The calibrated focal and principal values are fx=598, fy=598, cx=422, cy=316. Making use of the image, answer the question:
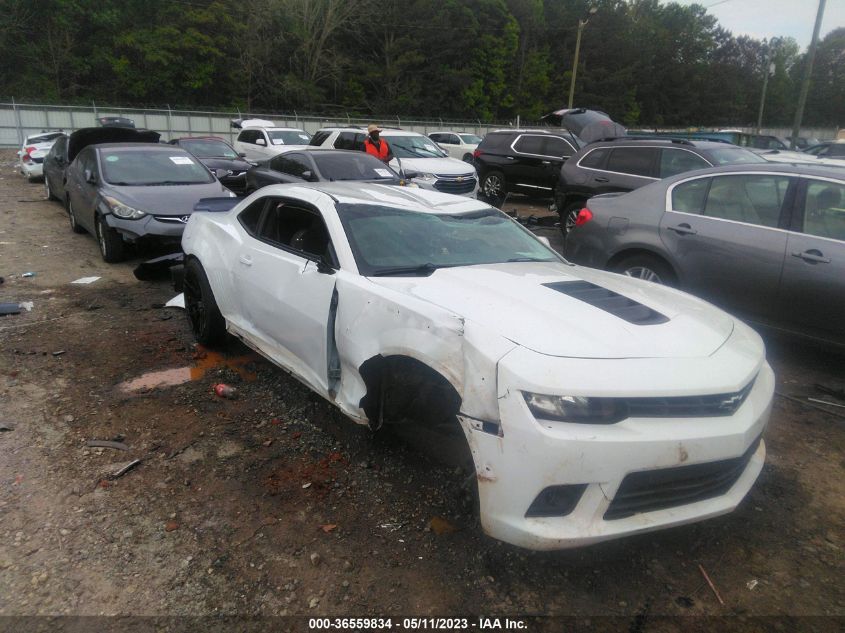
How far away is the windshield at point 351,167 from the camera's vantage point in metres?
9.99

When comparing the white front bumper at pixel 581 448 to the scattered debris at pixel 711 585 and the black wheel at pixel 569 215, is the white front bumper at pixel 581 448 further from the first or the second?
the black wheel at pixel 569 215

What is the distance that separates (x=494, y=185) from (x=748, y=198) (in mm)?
10050

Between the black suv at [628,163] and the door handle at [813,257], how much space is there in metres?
4.30

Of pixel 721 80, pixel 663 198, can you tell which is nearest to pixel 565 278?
pixel 663 198

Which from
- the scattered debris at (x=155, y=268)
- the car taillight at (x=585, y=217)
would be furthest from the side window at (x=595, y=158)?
the scattered debris at (x=155, y=268)

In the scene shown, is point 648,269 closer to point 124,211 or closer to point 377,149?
point 124,211

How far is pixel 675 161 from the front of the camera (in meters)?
8.90

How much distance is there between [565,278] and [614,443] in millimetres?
1437

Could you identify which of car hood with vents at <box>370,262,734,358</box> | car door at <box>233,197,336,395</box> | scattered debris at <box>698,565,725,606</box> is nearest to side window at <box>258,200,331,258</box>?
car door at <box>233,197,336,395</box>

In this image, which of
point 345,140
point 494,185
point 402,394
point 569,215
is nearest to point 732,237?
point 402,394

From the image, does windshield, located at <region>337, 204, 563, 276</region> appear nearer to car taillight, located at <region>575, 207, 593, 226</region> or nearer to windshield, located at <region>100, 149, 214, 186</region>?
car taillight, located at <region>575, 207, 593, 226</region>

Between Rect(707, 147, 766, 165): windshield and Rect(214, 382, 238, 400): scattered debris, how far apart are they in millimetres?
7376

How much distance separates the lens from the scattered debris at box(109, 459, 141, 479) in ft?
11.3

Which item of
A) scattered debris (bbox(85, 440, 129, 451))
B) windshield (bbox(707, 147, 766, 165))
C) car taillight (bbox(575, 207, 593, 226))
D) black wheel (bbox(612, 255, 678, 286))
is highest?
windshield (bbox(707, 147, 766, 165))
